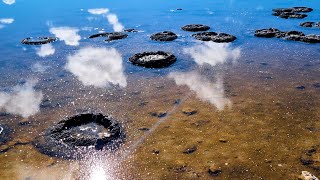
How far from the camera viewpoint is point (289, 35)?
18828 mm

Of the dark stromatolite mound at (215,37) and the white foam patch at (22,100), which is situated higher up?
the white foam patch at (22,100)

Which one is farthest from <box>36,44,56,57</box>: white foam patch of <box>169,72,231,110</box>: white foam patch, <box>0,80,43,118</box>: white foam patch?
<box>169,72,231,110</box>: white foam patch

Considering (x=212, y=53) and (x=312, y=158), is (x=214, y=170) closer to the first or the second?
(x=312, y=158)

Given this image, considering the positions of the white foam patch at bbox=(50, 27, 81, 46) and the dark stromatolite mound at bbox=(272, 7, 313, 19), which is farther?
the dark stromatolite mound at bbox=(272, 7, 313, 19)

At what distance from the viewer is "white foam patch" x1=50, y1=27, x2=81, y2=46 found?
66.6 feet

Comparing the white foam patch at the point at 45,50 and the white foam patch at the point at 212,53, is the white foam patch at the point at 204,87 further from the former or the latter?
the white foam patch at the point at 45,50

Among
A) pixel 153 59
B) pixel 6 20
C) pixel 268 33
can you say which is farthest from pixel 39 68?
pixel 6 20

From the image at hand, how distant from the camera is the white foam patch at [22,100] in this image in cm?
1032

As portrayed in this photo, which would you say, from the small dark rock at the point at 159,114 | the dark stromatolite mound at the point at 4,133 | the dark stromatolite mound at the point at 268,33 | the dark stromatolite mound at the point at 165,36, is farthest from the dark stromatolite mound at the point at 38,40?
the dark stromatolite mound at the point at 268,33

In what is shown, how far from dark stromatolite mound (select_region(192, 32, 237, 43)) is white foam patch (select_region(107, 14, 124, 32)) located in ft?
21.0

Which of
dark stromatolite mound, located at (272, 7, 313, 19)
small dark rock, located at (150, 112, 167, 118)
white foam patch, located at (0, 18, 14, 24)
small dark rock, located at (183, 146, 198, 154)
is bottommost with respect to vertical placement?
dark stromatolite mound, located at (272, 7, 313, 19)

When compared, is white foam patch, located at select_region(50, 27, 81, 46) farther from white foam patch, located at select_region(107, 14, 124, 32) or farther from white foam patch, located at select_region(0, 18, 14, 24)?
white foam patch, located at select_region(0, 18, 14, 24)

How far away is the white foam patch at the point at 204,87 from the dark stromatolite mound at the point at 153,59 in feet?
4.45

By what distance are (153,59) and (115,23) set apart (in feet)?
41.3
